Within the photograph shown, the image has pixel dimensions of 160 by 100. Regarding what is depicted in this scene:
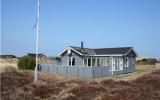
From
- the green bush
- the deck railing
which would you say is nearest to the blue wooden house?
the deck railing

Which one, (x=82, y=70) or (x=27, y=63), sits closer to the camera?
(x=82, y=70)

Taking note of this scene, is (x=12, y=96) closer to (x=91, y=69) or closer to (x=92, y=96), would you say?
(x=92, y=96)

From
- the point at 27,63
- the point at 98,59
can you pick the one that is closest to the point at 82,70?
the point at 98,59

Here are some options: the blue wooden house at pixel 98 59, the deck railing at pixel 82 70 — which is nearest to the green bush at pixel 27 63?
the blue wooden house at pixel 98 59

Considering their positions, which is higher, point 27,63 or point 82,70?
point 27,63

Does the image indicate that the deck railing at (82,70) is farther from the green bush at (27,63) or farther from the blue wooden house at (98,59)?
the green bush at (27,63)

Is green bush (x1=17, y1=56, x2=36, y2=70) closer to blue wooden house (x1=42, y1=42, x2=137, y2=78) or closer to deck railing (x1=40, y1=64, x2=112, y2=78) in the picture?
blue wooden house (x1=42, y1=42, x2=137, y2=78)

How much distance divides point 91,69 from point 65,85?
9.72m

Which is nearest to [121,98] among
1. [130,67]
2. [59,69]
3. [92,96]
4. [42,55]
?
[92,96]

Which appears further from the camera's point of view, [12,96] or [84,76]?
[84,76]

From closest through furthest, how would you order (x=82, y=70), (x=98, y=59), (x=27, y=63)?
(x=82, y=70) → (x=27, y=63) → (x=98, y=59)

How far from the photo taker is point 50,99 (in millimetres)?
14789

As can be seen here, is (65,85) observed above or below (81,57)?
below

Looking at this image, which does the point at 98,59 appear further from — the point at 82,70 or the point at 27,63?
the point at 27,63
